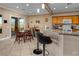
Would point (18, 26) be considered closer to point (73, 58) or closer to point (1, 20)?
point (1, 20)

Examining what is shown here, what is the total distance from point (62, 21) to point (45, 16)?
1.86m

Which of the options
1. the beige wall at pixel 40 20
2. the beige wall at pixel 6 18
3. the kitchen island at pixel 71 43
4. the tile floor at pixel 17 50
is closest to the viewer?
the kitchen island at pixel 71 43

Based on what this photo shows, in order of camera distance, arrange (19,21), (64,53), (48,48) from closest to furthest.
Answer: (64,53), (48,48), (19,21)

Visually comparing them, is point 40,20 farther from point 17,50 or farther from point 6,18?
point 17,50

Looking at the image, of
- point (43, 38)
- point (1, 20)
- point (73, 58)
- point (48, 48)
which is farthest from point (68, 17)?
point (73, 58)

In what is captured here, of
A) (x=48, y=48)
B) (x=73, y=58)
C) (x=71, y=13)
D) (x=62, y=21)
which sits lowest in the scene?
(x=48, y=48)

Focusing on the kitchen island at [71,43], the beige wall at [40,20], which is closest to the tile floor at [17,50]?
the kitchen island at [71,43]

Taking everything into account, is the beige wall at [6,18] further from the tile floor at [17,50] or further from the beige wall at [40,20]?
the tile floor at [17,50]

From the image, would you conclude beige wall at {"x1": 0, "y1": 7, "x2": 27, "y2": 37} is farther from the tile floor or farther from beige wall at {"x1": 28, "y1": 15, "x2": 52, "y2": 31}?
the tile floor

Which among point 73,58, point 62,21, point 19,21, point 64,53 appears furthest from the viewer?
point 19,21

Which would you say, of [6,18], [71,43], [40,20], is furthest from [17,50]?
[40,20]

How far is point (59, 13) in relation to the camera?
10906mm

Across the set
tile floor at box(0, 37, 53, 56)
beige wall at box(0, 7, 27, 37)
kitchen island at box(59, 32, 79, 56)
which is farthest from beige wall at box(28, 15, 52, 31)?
kitchen island at box(59, 32, 79, 56)

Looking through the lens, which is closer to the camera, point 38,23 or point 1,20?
point 1,20
